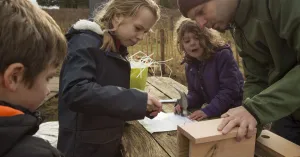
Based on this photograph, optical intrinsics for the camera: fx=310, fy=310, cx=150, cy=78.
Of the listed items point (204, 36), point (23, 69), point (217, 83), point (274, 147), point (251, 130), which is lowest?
point (217, 83)

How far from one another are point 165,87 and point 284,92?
2.33 meters

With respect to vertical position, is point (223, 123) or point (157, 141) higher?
point (223, 123)

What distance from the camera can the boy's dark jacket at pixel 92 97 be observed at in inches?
69.3

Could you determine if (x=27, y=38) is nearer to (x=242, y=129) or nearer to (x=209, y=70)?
(x=242, y=129)

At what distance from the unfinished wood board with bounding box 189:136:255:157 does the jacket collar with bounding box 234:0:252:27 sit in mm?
622

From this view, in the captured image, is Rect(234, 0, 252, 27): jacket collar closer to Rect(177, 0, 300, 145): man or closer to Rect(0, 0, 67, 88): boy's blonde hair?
Rect(177, 0, 300, 145): man

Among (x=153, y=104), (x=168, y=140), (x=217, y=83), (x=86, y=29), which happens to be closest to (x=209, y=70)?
(x=217, y=83)

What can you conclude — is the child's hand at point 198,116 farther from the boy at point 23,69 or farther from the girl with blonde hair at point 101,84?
the boy at point 23,69

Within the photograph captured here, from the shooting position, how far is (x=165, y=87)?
371 cm

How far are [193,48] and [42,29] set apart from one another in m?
1.82

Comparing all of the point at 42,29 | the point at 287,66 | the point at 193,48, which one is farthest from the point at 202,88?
the point at 42,29


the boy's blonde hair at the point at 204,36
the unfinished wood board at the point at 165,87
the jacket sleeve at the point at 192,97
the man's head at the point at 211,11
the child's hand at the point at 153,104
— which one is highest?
the man's head at the point at 211,11

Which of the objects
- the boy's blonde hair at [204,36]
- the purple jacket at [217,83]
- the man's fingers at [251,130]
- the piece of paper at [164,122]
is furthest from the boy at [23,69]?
the boy's blonde hair at [204,36]

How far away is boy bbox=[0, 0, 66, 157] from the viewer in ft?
3.17
